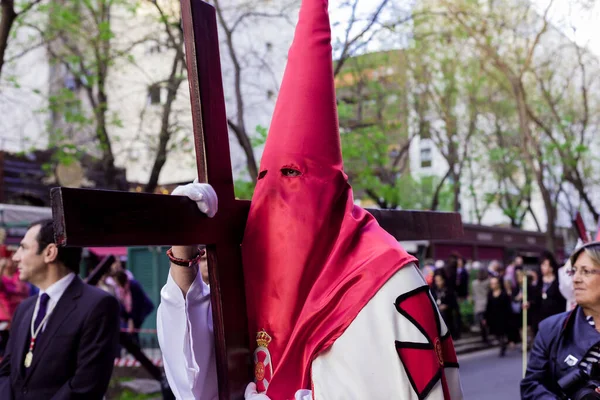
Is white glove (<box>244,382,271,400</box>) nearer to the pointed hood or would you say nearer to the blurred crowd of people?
the pointed hood

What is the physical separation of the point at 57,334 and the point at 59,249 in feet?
1.50

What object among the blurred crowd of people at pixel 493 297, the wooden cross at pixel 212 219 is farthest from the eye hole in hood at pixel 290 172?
the blurred crowd of people at pixel 493 297

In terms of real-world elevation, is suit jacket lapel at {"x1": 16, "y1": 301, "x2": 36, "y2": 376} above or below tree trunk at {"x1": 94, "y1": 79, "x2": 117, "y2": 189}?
below

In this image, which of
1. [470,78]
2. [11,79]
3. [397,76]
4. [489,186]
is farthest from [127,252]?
[489,186]

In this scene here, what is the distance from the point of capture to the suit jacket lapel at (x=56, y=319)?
3.38m

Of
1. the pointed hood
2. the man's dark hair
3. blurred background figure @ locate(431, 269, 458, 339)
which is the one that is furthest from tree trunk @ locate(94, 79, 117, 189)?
the pointed hood

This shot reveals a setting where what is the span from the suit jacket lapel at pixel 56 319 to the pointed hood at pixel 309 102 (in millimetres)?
1725

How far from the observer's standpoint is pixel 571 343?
339 cm

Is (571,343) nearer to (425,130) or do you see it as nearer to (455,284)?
(455,284)

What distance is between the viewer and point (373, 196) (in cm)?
2125

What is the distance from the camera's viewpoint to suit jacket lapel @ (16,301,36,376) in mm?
3438

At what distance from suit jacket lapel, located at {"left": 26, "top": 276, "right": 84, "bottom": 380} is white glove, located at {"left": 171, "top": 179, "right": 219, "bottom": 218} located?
5.63ft

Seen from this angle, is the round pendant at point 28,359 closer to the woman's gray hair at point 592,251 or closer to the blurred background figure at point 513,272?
the woman's gray hair at point 592,251

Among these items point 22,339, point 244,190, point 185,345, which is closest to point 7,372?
point 22,339
